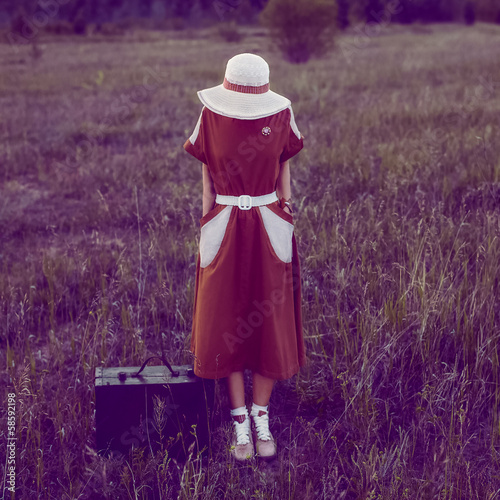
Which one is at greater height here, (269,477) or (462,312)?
(462,312)

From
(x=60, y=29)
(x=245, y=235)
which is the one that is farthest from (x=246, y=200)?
(x=60, y=29)

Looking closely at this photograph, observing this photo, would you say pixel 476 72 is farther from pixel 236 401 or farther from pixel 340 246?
pixel 236 401

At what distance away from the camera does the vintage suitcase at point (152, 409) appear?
7.22 feet

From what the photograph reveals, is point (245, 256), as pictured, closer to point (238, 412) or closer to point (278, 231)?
point (278, 231)

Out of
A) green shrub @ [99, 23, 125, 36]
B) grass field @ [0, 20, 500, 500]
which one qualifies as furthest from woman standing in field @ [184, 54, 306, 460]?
green shrub @ [99, 23, 125, 36]

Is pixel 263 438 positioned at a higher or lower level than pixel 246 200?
lower

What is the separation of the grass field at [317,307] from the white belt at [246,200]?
602 mm

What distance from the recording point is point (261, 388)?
8.02 feet

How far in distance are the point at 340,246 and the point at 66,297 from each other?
189 centimetres

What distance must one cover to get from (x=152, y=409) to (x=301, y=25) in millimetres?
15315

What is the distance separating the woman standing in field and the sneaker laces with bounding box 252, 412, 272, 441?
0.02 m

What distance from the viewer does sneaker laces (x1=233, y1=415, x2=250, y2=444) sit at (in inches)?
93.5

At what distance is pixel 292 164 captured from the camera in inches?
233

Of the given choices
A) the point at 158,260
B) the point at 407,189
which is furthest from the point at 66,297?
the point at 407,189
